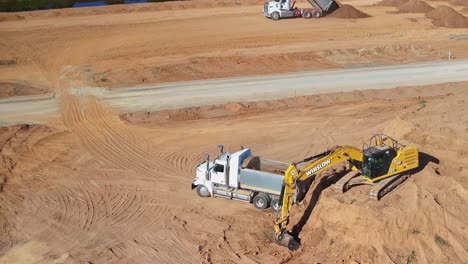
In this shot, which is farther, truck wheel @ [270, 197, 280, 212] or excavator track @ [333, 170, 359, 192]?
truck wheel @ [270, 197, 280, 212]

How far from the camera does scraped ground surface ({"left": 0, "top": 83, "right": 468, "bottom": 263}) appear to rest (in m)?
19.2

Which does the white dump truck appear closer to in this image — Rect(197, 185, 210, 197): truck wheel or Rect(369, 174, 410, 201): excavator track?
Rect(197, 185, 210, 197): truck wheel

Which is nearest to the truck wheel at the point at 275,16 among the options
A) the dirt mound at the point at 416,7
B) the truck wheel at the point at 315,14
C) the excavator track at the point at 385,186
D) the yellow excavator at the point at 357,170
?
the truck wheel at the point at 315,14

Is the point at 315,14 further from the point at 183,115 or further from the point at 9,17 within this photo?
the point at 9,17

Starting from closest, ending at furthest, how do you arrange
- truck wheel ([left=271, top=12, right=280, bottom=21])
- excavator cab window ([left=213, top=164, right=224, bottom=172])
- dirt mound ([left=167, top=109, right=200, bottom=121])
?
excavator cab window ([left=213, top=164, right=224, bottom=172]), dirt mound ([left=167, top=109, right=200, bottom=121]), truck wheel ([left=271, top=12, right=280, bottom=21])

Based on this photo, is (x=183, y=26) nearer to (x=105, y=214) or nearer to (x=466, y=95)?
(x=466, y=95)

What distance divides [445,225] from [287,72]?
23530 mm

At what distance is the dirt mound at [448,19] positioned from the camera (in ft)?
177

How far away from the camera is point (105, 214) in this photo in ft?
75.5

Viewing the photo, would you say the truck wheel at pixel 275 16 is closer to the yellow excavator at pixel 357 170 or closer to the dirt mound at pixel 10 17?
the dirt mound at pixel 10 17

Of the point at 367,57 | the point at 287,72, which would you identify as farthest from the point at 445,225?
the point at 367,57

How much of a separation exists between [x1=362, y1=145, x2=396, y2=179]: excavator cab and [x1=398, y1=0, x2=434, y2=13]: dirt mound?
43184 mm

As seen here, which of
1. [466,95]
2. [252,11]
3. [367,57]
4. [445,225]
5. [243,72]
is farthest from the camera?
[252,11]

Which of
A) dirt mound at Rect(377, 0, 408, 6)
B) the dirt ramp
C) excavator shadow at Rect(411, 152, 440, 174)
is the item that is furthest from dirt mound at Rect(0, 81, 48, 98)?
the dirt ramp
